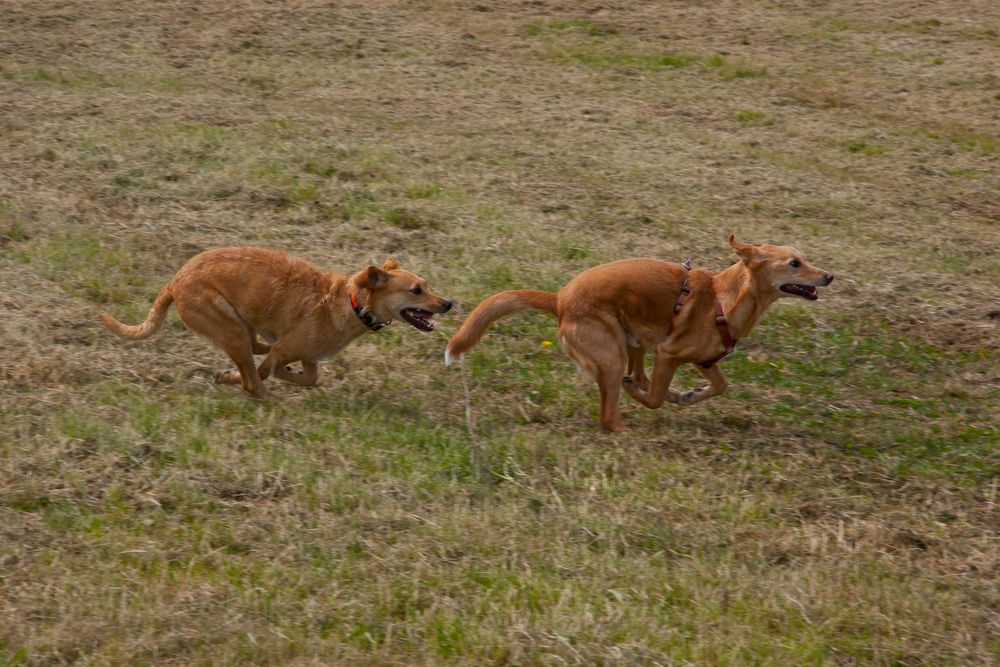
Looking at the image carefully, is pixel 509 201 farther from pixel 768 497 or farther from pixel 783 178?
pixel 768 497

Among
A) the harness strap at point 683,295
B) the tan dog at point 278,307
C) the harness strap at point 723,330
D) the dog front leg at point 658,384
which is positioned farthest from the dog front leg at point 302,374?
the harness strap at point 723,330

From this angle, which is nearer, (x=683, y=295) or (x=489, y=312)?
(x=489, y=312)

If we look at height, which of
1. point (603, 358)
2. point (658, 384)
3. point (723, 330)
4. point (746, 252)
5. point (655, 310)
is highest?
point (746, 252)

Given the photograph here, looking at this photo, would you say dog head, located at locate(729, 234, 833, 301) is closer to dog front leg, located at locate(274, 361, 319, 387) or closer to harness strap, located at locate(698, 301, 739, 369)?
harness strap, located at locate(698, 301, 739, 369)

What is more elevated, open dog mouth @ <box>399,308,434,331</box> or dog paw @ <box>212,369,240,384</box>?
open dog mouth @ <box>399,308,434,331</box>

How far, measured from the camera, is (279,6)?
68.8 ft

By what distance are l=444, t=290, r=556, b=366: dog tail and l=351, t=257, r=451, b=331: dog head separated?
422 mm

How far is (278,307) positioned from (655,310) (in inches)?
97.2

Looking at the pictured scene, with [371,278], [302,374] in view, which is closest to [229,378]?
[302,374]

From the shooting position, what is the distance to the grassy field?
18.5 ft

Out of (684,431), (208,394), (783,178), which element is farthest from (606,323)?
(783,178)

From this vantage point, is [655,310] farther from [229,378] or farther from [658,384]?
[229,378]

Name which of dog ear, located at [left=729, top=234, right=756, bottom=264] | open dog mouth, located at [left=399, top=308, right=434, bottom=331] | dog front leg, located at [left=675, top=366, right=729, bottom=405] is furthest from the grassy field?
dog ear, located at [left=729, top=234, right=756, bottom=264]

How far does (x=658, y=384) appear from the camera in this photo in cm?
835
